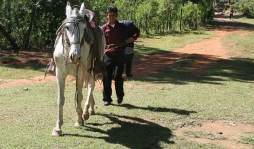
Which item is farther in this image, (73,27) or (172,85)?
(172,85)

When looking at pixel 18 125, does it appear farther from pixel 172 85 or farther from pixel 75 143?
pixel 172 85

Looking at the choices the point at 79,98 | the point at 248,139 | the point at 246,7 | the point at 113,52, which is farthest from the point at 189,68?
the point at 246,7

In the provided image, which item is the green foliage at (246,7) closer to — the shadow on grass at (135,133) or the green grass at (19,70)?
the green grass at (19,70)

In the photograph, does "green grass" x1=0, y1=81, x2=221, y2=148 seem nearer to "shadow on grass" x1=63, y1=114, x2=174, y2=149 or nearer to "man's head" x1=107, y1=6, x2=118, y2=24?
"shadow on grass" x1=63, y1=114, x2=174, y2=149

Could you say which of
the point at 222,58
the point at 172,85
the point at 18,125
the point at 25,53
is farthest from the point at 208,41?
the point at 18,125

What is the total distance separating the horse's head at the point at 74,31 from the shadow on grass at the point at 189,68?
7.03m

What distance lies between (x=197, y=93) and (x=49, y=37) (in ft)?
34.7

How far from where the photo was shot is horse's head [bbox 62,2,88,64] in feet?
24.4

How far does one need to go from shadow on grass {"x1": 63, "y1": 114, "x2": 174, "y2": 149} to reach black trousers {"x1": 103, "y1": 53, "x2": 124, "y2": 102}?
114 centimetres

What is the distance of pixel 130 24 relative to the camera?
412 inches

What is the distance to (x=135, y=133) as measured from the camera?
8.50 meters

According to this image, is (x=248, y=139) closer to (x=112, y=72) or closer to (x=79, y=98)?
(x=79, y=98)

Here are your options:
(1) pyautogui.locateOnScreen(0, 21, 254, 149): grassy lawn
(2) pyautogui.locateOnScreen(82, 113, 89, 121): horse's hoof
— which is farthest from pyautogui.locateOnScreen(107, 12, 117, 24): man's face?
(2) pyautogui.locateOnScreen(82, 113, 89, 121): horse's hoof

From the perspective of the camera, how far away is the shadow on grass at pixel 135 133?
793 centimetres
